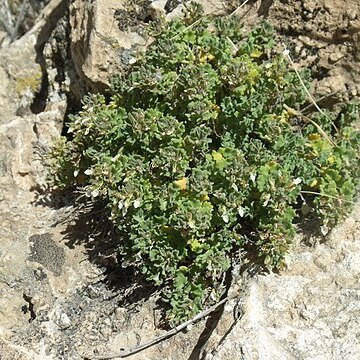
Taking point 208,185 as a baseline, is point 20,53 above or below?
above

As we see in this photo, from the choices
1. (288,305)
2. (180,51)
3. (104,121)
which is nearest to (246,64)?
(180,51)

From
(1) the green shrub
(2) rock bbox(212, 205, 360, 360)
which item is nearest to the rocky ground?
(2) rock bbox(212, 205, 360, 360)

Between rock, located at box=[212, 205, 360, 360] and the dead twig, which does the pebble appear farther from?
the dead twig

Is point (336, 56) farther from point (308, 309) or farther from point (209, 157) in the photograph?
point (308, 309)

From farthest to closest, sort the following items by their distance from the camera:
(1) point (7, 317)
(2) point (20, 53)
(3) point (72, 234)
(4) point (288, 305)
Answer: (2) point (20, 53), (3) point (72, 234), (1) point (7, 317), (4) point (288, 305)

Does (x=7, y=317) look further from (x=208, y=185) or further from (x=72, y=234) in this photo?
(x=208, y=185)

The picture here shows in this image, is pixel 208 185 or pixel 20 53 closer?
pixel 208 185

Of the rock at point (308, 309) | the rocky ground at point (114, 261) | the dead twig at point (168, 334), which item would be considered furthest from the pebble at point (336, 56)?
the dead twig at point (168, 334)

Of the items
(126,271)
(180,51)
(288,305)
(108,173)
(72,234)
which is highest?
(180,51)
